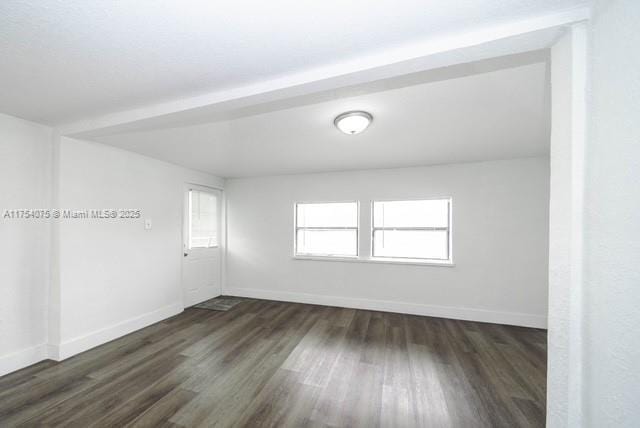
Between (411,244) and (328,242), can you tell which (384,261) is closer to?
(411,244)

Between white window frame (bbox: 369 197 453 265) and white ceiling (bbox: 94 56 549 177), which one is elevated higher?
white ceiling (bbox: 94 56 549 177)

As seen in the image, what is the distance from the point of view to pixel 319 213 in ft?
14.6

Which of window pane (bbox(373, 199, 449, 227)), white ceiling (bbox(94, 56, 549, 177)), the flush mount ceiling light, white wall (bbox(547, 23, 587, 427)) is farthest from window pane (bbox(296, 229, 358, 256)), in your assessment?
white wall (bbox(547, 23, 587, 427))

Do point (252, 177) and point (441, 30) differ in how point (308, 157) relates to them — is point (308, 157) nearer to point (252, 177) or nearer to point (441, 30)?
point (252, 177)

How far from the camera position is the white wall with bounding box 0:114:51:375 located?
7.18 feet

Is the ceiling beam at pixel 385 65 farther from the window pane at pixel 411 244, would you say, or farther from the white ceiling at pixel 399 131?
the window pane at pixel 411 244

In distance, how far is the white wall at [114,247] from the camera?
2527 mm

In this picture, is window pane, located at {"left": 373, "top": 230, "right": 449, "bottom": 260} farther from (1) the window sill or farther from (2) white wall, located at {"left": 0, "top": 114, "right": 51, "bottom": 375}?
(2) white wall, located at {"left": 0, "top": 114, "right": 51, "bottom": 375}

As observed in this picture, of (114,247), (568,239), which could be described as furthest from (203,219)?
(568,239)

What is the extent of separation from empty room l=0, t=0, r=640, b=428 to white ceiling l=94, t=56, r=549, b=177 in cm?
3

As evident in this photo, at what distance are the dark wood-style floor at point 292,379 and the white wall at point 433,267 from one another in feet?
1.62

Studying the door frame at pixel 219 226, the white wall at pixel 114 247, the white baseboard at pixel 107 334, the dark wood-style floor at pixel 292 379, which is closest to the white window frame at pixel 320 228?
the dark wood-style floor at pixel 292 379

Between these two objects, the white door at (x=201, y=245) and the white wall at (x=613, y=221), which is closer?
the white wall at (x=613, y=221)

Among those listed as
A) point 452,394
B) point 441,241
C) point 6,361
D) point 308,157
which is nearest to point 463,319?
point 441,241
